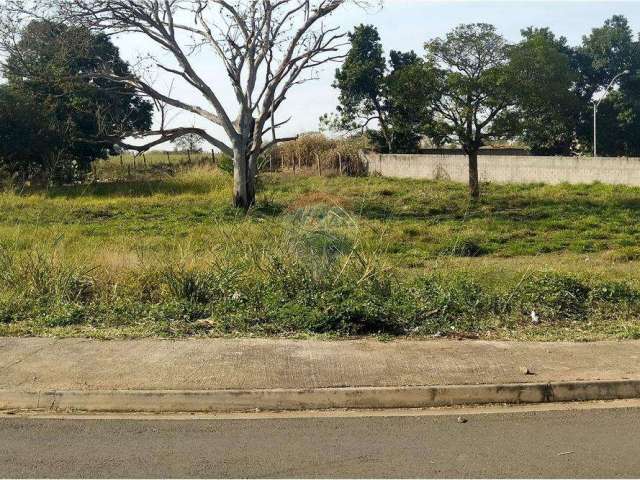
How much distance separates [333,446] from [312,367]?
5.42ft

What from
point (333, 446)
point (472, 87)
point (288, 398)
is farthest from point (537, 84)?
point (333, 446)

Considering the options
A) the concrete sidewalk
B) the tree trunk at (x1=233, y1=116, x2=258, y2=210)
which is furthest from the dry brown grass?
the concrete sidewalk

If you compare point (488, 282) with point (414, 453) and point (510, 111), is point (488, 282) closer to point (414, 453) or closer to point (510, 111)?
point (414, 453)

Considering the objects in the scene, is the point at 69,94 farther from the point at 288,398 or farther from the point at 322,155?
the point at 288,398

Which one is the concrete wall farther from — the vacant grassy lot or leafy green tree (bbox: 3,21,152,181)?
the vacant grassy lot

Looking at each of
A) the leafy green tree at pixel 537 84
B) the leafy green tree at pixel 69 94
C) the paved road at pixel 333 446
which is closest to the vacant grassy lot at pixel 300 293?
the paved road at pixel 333 446

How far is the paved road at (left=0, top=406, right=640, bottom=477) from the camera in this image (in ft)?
16.1

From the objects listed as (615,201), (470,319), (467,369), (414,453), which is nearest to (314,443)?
(414,453)

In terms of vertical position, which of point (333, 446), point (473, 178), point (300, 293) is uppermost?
point (473, 178)

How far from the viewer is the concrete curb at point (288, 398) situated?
6.31m

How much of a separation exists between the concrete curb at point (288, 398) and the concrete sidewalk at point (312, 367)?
0.01m

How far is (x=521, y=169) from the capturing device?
A: 3272 cm

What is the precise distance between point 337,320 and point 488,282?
2310mm

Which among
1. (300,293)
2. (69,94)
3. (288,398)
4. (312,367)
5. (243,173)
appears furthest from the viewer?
(69,94)
